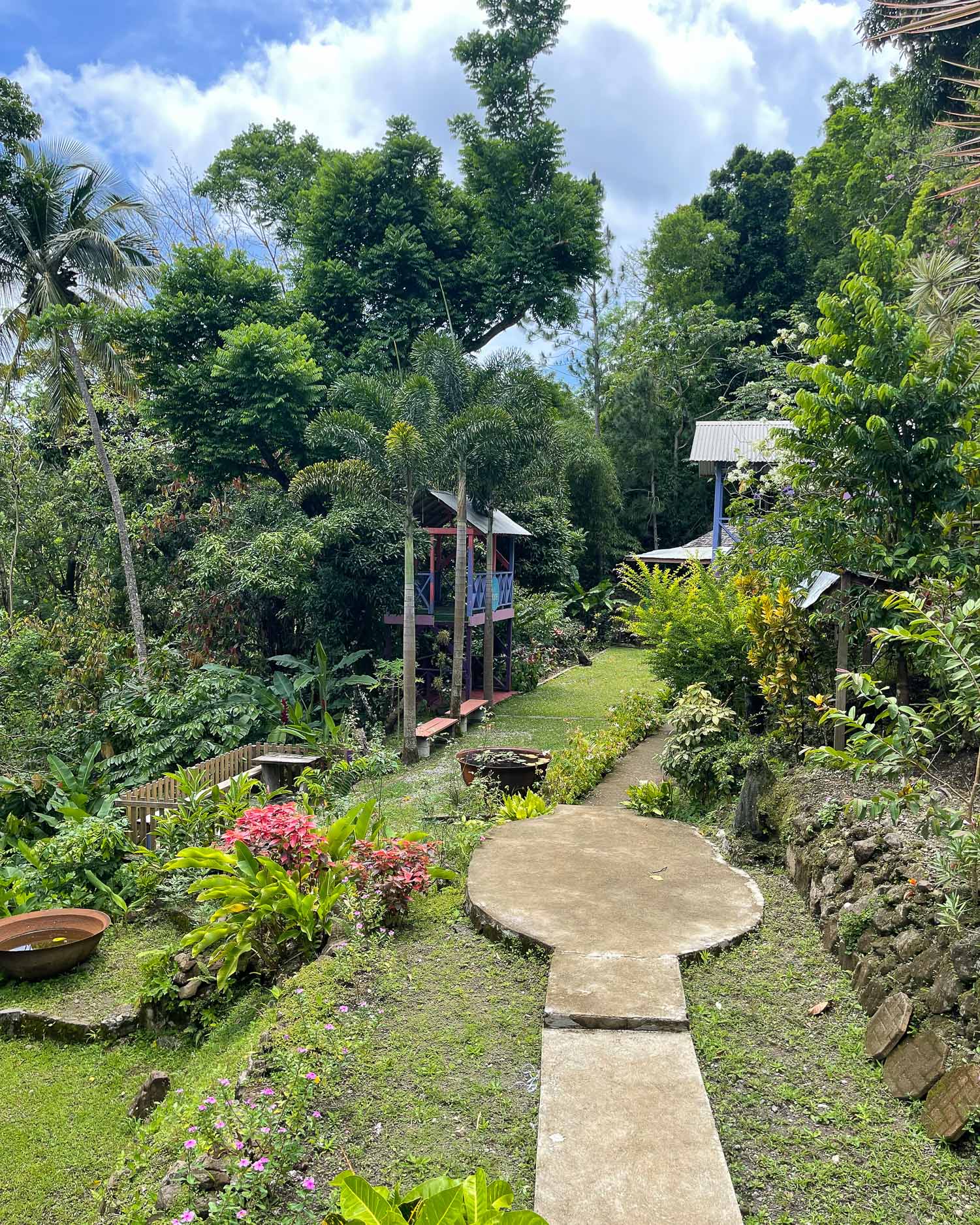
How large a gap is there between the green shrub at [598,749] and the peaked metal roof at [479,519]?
4.71m

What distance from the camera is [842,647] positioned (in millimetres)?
7496

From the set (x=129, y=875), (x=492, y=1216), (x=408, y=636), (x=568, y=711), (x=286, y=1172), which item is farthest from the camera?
(x=568, y=711)

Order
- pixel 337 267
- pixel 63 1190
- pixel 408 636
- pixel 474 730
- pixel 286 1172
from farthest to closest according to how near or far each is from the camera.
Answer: pixel 337 267 → pixel 474 730 → pixel 408 636 → pixel 63 1190 → pixel 286 1172

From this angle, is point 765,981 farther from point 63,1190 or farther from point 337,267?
point 337,267

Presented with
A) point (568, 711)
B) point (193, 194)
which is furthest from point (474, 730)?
point (193, 194)

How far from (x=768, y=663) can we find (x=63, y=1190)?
6597mm

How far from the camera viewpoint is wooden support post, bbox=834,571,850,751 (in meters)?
7.20

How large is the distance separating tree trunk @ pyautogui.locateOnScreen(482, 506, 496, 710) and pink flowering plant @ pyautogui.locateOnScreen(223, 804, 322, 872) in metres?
9.38

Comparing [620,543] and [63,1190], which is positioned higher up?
[620,543]

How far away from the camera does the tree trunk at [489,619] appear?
1509 cm

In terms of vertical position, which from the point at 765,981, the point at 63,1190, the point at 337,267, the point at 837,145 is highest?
the point at 837,145

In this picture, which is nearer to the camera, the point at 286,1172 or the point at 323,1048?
the point at 286,1172

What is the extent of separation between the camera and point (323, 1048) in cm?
388

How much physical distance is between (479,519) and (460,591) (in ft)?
7.65
